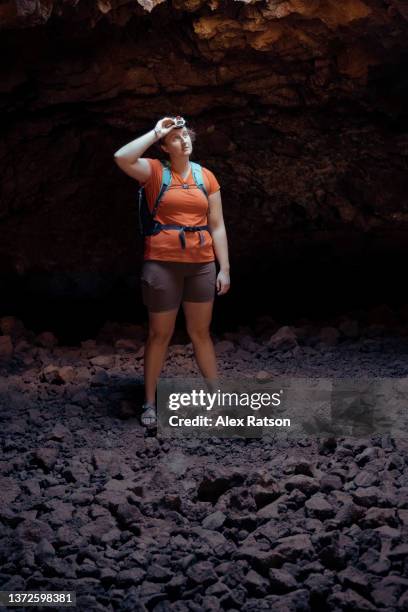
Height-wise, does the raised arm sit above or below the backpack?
above

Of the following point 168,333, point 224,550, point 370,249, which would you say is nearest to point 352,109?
point 370,249

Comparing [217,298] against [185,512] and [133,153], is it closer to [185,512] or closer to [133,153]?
[133,153]

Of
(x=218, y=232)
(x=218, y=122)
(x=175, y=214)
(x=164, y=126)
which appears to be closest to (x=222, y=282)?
(x=218, y=232)

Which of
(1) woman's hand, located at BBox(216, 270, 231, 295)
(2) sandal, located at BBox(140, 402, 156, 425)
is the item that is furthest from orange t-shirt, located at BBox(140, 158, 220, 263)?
(2) sandal, located at BBox(140, 402, 156, 425)

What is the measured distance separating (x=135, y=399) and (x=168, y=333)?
58 cm

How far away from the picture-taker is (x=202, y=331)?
3787 millimetres

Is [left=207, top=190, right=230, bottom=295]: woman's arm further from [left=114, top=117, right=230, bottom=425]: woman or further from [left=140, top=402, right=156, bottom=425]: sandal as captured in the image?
[left=140, top=402, right=156, bottom=425]: sandal

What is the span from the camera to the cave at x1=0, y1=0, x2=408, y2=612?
2438 millimetres

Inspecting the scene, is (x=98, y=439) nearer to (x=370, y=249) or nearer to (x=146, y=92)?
(x=146, y=92)

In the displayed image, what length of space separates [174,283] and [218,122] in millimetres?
1866

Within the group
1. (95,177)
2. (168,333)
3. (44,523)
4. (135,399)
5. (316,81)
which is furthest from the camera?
(95,177)

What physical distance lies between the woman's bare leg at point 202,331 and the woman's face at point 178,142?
82cm

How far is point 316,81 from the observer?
4.56 meters

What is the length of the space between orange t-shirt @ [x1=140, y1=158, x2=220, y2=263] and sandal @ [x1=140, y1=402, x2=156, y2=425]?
831mm
